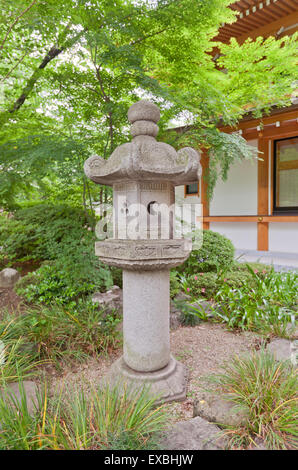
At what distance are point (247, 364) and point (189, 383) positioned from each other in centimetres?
64

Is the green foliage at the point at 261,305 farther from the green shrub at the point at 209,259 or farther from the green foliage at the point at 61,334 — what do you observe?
the green foliage at the point at 61,334

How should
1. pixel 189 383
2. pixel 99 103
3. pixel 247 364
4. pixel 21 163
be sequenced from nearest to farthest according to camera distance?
pixel 247 364
pixel 189 383
pixel 21 163
pixel 99 103

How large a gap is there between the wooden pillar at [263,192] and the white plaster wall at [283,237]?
163 mm

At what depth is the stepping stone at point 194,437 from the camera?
169 cm

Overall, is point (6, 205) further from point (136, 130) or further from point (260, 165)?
point (260, 165)

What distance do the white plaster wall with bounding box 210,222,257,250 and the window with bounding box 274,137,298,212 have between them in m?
0.95

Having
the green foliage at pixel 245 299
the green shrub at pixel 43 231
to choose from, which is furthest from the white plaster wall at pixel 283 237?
the green shrub at pixel 43 231

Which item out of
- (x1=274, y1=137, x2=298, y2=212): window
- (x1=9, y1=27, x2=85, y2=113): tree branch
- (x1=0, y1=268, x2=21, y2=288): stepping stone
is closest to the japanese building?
(x1=274, y1=137, x2=298, y2=212): window

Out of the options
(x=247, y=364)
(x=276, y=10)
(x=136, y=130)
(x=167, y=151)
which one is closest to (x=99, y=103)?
(x=136, y=130)

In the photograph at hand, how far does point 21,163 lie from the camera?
3.31m

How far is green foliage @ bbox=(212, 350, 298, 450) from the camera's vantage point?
5.62ft

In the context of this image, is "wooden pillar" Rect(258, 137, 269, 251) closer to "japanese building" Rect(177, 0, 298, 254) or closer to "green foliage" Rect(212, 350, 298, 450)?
"japanese building" Rect(177, 0, 298, 254)

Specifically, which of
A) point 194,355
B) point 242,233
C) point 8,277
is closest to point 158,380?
point 194,355
